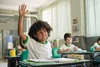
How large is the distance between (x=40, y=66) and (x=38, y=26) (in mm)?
641

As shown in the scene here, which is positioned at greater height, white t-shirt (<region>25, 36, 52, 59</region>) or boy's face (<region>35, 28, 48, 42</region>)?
boy's face (<region>35, 28, 48, 42</region>)

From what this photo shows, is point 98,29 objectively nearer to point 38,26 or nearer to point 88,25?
point 88,25

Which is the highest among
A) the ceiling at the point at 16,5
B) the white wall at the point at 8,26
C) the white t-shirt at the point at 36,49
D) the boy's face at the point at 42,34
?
the ceiling at the point at 16,5

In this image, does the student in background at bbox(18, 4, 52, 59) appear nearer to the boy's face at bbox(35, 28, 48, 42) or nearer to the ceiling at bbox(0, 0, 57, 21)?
the boy's face at bbox(35, 28, 48, 42)

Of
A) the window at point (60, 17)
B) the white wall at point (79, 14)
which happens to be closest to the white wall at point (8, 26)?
the window at point (60, 17)

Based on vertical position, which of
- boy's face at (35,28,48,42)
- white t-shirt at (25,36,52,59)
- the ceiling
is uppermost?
the ceiling

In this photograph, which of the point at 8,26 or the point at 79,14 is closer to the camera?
the point at 79,14

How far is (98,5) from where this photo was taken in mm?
4762

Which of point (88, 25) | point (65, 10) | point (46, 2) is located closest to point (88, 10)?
point (88, 25)

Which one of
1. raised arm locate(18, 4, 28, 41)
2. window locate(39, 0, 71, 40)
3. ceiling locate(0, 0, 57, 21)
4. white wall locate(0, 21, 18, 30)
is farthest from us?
white wall locate(0, 21, 18, 30)

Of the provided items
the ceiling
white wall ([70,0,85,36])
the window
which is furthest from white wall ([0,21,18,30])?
white wall ([70,0,85,36])

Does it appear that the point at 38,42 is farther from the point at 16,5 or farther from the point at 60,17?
the point at 16,5

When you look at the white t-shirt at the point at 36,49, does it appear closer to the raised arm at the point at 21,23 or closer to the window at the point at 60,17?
the raised arm at the point at 21,23

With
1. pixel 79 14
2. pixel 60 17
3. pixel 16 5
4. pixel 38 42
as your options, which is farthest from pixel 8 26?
pixel 38 42
